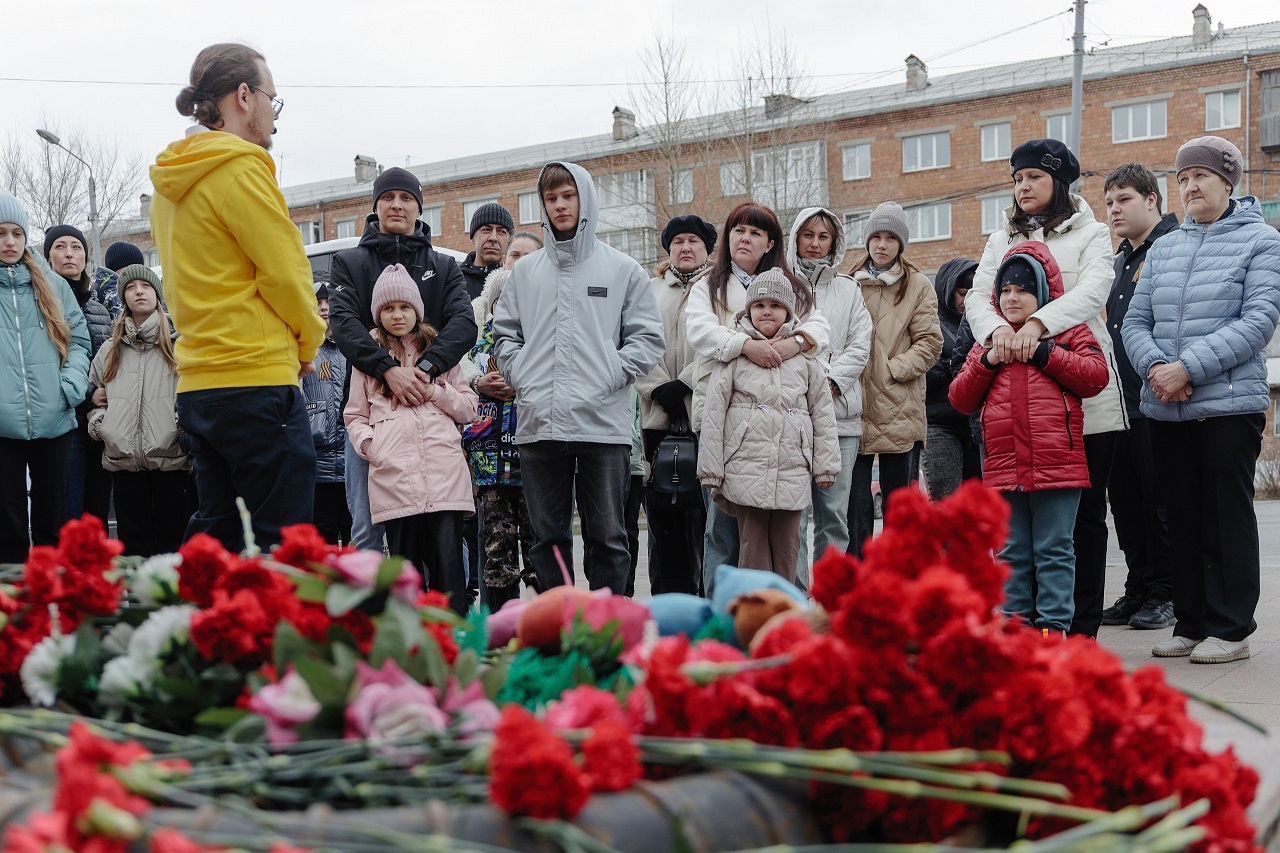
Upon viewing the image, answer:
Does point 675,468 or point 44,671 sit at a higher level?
point 44,671

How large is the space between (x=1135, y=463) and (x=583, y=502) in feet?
10.2

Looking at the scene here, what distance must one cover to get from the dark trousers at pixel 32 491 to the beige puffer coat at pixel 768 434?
115 inches

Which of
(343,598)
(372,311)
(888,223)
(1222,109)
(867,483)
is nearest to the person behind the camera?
(343,598)

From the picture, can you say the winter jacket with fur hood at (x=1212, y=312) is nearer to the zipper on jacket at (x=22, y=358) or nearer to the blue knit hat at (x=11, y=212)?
the zipper on jacket at (x=22, y=358)

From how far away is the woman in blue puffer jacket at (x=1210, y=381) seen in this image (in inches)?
190

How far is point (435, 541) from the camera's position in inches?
205

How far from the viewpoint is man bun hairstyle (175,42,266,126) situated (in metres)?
4.00

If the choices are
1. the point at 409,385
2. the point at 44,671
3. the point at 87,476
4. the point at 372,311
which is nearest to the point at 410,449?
the point at 409,385

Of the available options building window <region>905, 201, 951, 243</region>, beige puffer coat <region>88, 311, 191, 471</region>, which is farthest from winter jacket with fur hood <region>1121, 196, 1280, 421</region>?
building window <region>905, 201, 951, 243</region>

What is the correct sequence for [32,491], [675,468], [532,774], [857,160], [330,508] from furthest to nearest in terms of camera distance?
[857,160] → [330,508] → [675,468] → [32,491] → [532,774]

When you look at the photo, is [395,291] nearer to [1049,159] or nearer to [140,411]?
[140,411]

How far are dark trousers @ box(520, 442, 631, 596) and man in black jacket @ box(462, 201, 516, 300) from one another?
7.30 feet

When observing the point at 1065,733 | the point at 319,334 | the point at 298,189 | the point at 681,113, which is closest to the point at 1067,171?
the point at 319,334

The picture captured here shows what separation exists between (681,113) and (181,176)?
96.5 ft
